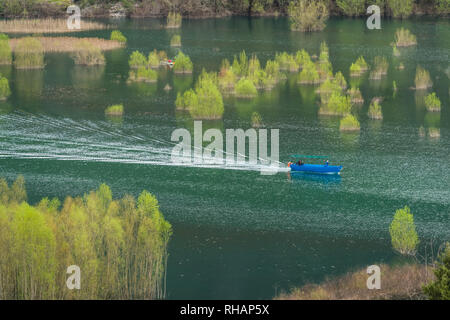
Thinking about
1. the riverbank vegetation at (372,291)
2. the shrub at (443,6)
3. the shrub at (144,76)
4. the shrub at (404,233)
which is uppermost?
the shrub at (443,6)

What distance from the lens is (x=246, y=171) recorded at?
3653 cm

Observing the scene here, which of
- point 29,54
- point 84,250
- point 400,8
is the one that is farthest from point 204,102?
point 400,8

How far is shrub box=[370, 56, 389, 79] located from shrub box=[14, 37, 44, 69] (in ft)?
73.4

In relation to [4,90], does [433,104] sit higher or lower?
lower

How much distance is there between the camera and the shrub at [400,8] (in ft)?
275

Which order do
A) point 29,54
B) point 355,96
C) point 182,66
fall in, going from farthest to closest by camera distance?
point 29,54
point 182,66
point 355,96

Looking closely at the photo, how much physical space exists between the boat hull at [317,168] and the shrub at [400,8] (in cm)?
5048

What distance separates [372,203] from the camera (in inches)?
1294

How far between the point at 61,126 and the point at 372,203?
1785 centimetres

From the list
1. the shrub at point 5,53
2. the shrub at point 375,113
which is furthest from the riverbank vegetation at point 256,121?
the shrub at point 5,53

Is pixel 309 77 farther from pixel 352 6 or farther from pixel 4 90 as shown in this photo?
pixel 352 6

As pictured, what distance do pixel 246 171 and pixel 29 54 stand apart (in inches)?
1172

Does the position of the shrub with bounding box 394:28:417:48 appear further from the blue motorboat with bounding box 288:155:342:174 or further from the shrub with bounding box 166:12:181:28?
the blue motorboat with bounding box 288:155:342:174

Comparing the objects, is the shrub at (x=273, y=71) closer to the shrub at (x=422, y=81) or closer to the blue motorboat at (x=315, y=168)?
the shrub at (x=422, y=81)
